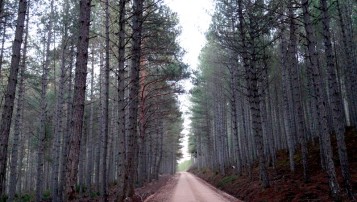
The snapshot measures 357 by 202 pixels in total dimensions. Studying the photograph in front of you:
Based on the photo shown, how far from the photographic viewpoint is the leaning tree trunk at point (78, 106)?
6.43 metres

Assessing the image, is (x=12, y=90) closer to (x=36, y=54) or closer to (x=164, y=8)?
(x=164, y=8)

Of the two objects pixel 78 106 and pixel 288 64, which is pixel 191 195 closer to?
pixel 288 64

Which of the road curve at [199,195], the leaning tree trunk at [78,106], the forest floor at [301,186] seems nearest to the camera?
the leaning tree trunk at [78,106]

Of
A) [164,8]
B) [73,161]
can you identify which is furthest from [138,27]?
[73,161]

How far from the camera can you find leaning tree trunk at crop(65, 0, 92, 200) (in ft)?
21.1

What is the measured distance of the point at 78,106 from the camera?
6.77m

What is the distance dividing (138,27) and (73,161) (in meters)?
7.39

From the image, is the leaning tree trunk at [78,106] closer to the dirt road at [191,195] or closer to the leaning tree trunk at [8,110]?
the leaning tree trunk at [8,110]

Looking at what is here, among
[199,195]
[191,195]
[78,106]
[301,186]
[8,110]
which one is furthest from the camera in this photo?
[191,195]

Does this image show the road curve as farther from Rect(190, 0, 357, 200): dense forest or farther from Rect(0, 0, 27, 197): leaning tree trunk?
Rect(0, 0, 27, 197): leaning tree trunk

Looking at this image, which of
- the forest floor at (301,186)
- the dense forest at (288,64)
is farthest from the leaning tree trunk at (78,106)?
the forest floor at (301,186)

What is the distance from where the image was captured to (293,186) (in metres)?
12.2

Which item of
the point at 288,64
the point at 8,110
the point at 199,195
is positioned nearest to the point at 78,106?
the point at 8,110

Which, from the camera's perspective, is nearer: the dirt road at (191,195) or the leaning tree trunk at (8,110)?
the leaning tree trunk at (8,110)
